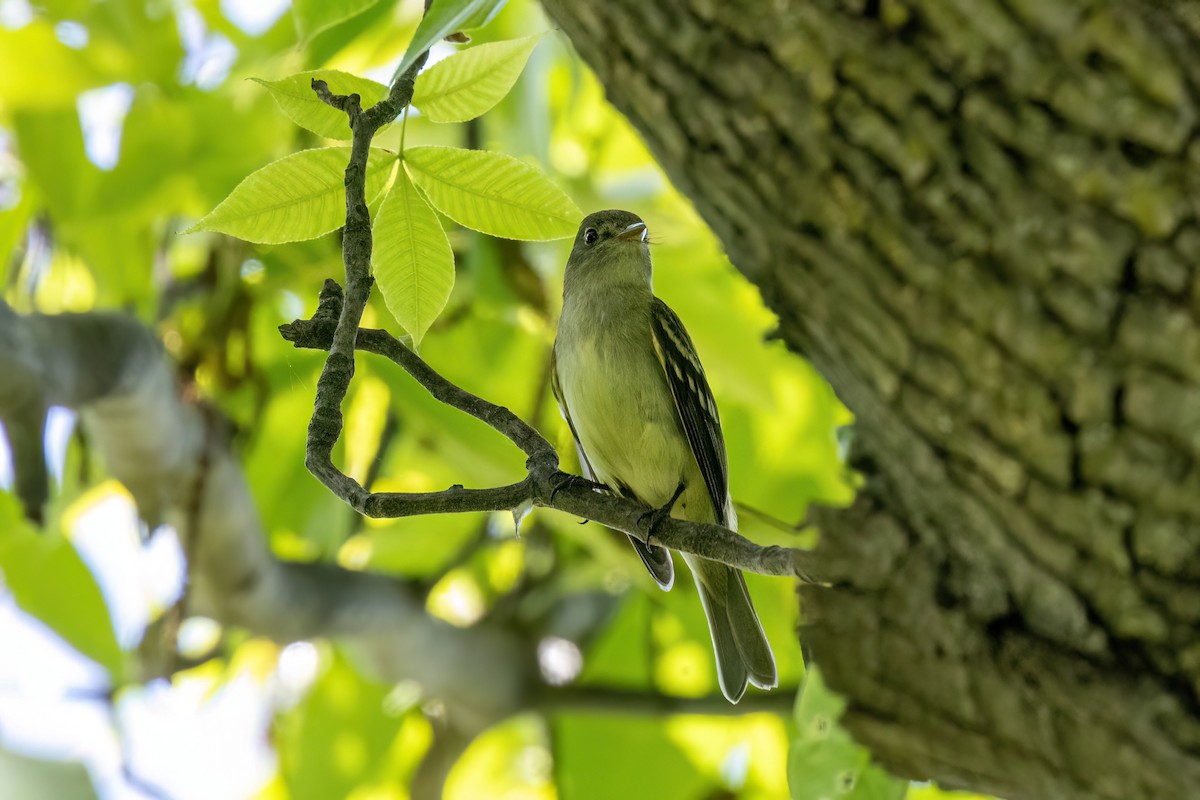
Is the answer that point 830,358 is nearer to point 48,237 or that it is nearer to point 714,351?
point 714,351

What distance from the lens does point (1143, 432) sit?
4.07 feet

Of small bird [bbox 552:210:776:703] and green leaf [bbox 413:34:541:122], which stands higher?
green leaf [bbox 413:34:541:122]

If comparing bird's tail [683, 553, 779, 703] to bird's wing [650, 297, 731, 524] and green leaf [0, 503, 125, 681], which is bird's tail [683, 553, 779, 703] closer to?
bird's wing [650, 297, 731, 524]

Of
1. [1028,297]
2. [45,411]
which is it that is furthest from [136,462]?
[1028,297]

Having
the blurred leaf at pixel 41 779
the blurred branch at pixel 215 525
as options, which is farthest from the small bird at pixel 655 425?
the blurred leaf at pixel 41 779

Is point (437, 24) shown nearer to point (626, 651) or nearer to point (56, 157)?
point (56, 157)

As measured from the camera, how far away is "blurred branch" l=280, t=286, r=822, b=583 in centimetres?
197

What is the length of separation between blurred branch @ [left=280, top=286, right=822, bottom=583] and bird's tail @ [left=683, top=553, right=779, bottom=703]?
1.27 meters

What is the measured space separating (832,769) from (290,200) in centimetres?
142

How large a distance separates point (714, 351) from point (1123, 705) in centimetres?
230

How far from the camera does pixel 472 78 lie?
200 centimetres

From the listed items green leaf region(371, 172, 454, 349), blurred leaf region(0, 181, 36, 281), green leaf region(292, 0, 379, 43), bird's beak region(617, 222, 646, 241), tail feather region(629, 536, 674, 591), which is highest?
blurred leaf region(0, 181, 36, 281)

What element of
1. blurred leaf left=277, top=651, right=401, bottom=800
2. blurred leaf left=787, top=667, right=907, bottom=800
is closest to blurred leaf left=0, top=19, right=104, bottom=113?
blurred leaf left=277, top=651, right=401, bottom=800

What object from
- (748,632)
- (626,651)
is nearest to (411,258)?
(748,632)
